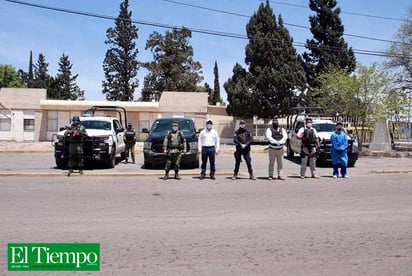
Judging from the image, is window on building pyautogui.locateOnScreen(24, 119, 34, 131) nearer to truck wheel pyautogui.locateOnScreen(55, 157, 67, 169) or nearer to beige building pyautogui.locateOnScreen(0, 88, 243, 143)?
beige building pyautogui.locateOnScreen(0, 88, 243, 143)

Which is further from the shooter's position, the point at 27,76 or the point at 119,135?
the point at 27,76

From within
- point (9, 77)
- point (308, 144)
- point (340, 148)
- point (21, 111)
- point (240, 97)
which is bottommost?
point (340, 148)

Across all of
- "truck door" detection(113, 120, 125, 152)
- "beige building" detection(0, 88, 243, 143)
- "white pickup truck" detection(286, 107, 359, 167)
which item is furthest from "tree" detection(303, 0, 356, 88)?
"truck door" detection(113, 120, 125, 152)

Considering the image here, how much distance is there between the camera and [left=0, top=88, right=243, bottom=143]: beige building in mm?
36562

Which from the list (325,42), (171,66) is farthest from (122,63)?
(325,42)

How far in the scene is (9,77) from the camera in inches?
2862

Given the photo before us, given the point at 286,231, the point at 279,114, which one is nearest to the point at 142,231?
the point at 286,231

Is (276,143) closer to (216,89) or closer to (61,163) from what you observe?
(61,163)

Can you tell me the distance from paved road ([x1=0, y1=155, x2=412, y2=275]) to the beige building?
24897 mm

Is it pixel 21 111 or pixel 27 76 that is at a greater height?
pixel 27 76

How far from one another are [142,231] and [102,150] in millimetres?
8806

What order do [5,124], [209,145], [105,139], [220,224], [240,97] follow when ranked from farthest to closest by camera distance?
[240,97], [5,124], [105,139], [209,145], [220,224]

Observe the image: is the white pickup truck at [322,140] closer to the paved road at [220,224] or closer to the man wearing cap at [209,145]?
the man wearing cap at [209,145]

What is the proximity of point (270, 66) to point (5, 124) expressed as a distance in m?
24.1
